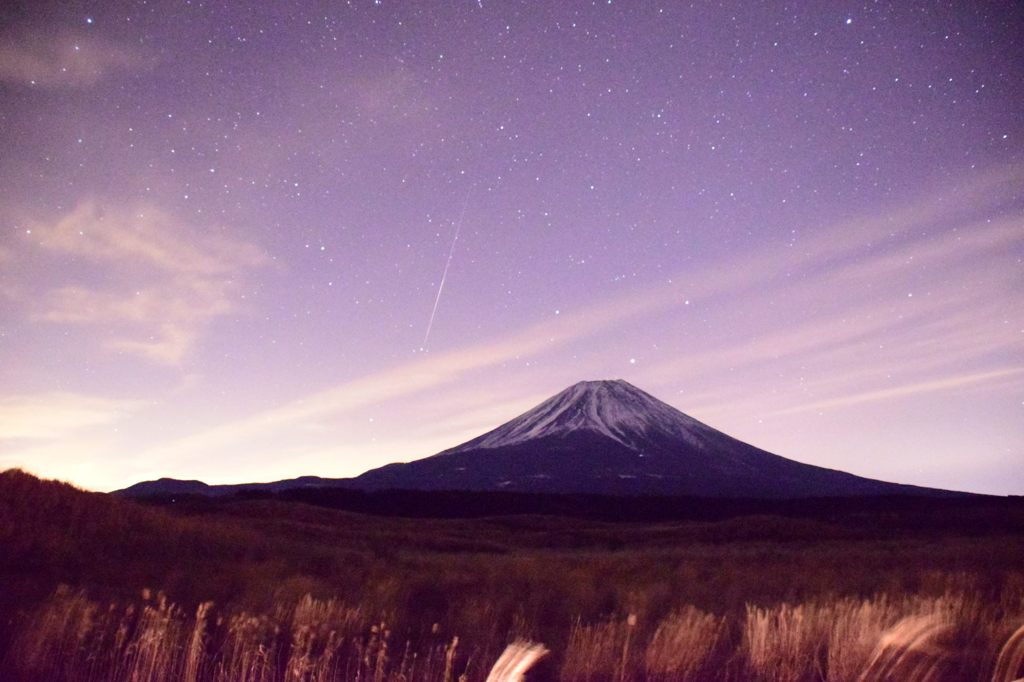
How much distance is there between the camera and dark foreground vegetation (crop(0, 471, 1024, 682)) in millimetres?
4703

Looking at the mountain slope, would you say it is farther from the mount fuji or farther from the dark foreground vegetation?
the dark foreground vegetation

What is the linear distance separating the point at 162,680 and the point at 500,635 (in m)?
2.94

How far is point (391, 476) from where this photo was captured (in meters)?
139

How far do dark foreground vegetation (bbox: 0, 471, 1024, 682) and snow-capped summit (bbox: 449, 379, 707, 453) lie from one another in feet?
433

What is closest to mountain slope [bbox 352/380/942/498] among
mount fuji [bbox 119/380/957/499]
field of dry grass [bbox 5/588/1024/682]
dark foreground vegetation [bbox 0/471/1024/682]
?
mount fuji [bbox 119/380/957/499]

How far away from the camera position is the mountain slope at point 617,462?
376 feet

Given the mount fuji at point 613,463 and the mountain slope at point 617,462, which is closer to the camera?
the mount fuji at point 613,463

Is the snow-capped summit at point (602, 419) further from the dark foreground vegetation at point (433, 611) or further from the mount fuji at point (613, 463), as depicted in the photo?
the dark foreground vegetation at point (433, 611)

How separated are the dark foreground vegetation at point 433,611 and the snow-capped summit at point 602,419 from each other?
131982 millimetres

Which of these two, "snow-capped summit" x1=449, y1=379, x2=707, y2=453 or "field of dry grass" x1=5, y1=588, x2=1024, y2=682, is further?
"snow-capped summit" x1=449, y1=379, x2=707, y2=453

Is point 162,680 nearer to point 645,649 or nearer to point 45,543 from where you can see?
point 645,649

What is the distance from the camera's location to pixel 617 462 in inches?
5079

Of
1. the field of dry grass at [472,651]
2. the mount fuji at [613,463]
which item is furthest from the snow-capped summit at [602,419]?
the field of dry grass at [472,651]

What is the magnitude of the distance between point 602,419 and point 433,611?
6028 inches
